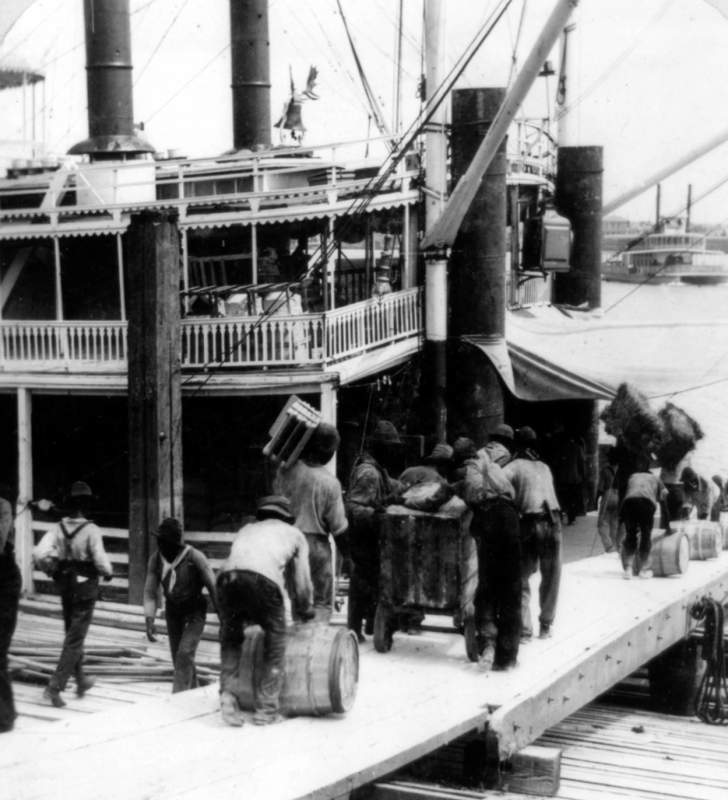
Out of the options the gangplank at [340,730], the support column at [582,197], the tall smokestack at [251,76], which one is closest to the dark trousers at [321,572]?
the gangplank at [340,730]

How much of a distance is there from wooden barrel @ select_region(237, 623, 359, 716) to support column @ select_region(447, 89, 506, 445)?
25.9 feet

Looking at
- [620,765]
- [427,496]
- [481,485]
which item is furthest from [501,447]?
[620,765]

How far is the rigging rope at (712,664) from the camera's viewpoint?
10516 mm

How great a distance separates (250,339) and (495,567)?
25.3ft

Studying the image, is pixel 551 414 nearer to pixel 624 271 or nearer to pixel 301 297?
pixel 301 297

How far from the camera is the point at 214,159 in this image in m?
15.3

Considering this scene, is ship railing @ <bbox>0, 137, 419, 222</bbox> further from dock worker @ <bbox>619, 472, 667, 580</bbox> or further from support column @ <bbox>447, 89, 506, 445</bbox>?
dock worker @ <bbox>619, 472, 667, 580</bbox>

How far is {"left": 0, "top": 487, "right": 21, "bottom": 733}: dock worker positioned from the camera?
7043mm

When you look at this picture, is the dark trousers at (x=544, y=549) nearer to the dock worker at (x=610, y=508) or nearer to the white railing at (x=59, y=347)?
the dock worker at (x=610, y=508)

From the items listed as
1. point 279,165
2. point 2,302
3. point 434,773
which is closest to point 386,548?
point 434,773

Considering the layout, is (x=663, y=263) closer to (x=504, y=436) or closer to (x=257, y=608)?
(x=504, y=436)

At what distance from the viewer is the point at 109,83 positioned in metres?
16.4

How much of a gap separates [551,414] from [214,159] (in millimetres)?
7387

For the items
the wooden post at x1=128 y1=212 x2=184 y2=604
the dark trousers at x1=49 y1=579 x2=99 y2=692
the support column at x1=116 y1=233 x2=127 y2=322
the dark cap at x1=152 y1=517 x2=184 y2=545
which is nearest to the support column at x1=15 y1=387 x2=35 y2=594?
the support column at x1=116 y1=233 x2=127 y2=322
